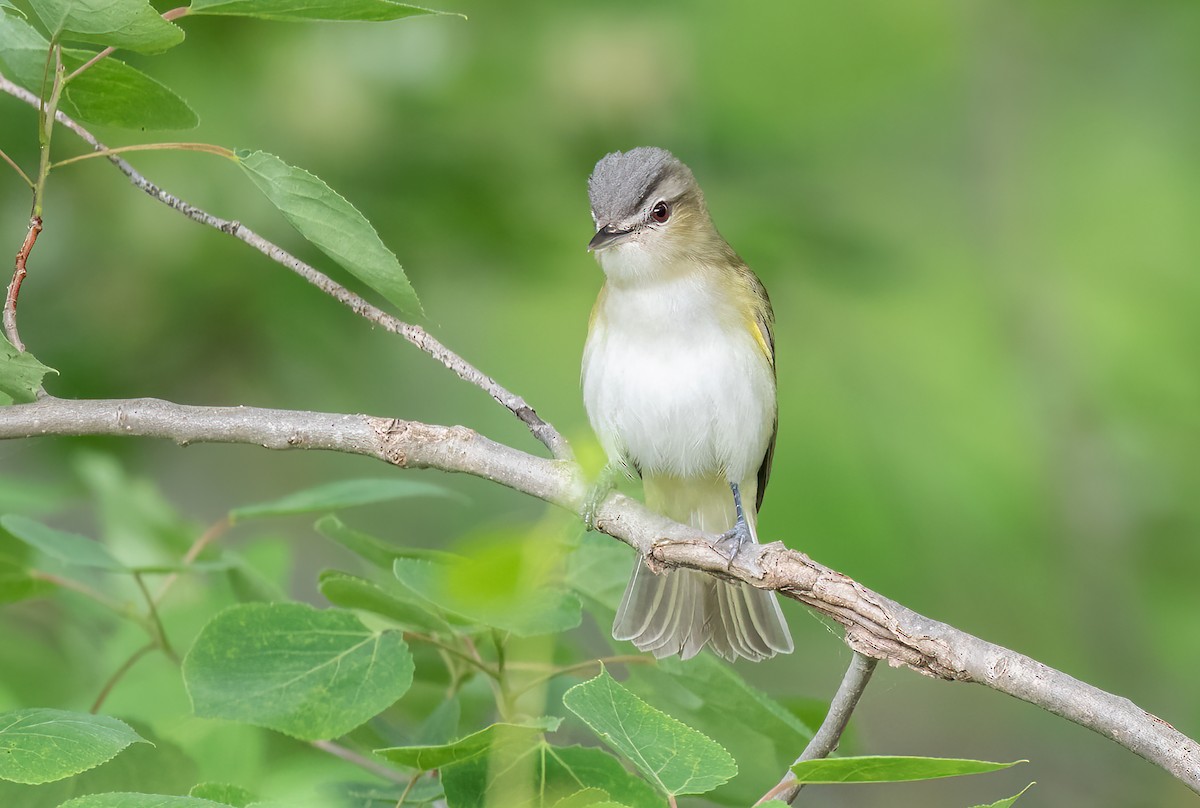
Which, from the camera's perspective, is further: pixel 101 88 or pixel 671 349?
pixel 671 349

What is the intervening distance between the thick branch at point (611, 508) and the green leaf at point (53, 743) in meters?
0.64

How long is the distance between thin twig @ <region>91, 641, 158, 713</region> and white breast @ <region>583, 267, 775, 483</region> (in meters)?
1.60

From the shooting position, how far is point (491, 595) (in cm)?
106

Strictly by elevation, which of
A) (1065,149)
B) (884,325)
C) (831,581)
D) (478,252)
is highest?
(1065,149)

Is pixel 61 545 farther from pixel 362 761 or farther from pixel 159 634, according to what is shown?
pixel 362 761

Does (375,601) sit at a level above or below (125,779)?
above

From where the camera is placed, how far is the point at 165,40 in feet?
6.42

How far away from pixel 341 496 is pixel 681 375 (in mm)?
1569

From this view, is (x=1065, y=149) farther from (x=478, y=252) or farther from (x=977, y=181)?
(x=478, y=252)

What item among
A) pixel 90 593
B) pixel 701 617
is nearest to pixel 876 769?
pixel 90 593

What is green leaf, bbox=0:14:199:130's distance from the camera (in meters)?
2.14

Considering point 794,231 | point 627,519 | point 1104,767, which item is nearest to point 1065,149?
point 794,231

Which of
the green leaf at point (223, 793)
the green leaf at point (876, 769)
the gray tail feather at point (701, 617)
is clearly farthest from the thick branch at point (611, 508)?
the gray tail feather at point (701, 617)

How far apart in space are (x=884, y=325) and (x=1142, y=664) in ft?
6.74
